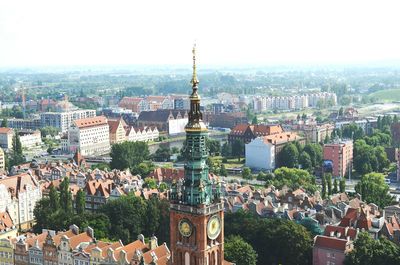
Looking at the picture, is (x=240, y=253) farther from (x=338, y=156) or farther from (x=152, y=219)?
(x=338, y=156)

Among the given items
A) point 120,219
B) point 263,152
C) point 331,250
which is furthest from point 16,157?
point 331,250

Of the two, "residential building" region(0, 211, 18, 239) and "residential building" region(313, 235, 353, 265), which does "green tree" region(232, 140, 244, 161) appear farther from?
"residential building" region(313, 235, 353, 265)

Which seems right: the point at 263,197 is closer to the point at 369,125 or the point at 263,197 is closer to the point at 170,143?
the point at 170,143

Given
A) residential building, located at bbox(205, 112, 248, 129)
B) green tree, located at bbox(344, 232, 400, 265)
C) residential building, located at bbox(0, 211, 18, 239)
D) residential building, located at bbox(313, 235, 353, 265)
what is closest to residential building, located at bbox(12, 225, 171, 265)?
residential building, located at bbox(0, 211, 18, 239)

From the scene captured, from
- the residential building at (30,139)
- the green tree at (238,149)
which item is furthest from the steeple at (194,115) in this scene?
the residential building at (30,139)

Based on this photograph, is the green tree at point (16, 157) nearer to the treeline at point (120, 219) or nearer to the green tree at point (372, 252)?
the treeline at point (120, 219)
